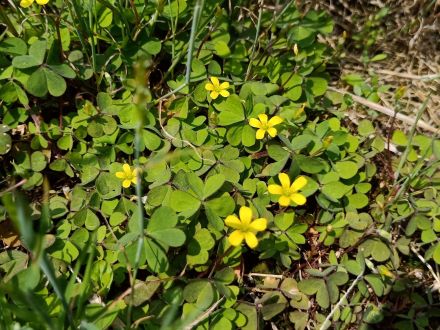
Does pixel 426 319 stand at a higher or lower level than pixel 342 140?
lower

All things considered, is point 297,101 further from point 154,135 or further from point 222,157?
point 154,135

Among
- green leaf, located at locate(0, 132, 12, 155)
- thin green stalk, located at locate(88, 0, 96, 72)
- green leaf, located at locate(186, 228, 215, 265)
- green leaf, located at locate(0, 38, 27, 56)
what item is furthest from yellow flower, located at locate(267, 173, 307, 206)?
green leaf, located at locate(0, 38, 27, 56)

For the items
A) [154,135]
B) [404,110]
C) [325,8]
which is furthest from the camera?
[325,8]

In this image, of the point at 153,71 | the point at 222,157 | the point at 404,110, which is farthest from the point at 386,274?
the point at 153,71

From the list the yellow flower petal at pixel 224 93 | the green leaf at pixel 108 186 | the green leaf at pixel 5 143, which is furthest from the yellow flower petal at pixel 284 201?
the green leaf at pixel 5 143

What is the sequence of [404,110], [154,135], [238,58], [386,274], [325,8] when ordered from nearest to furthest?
[386,274] → [154,135] → [238,58] → [404,110] → [325,8]

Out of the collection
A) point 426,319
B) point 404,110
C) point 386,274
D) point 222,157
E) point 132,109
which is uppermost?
point 132,109

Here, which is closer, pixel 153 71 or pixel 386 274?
pixel 386 274

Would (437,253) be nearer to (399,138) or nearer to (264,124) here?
(399,138)
